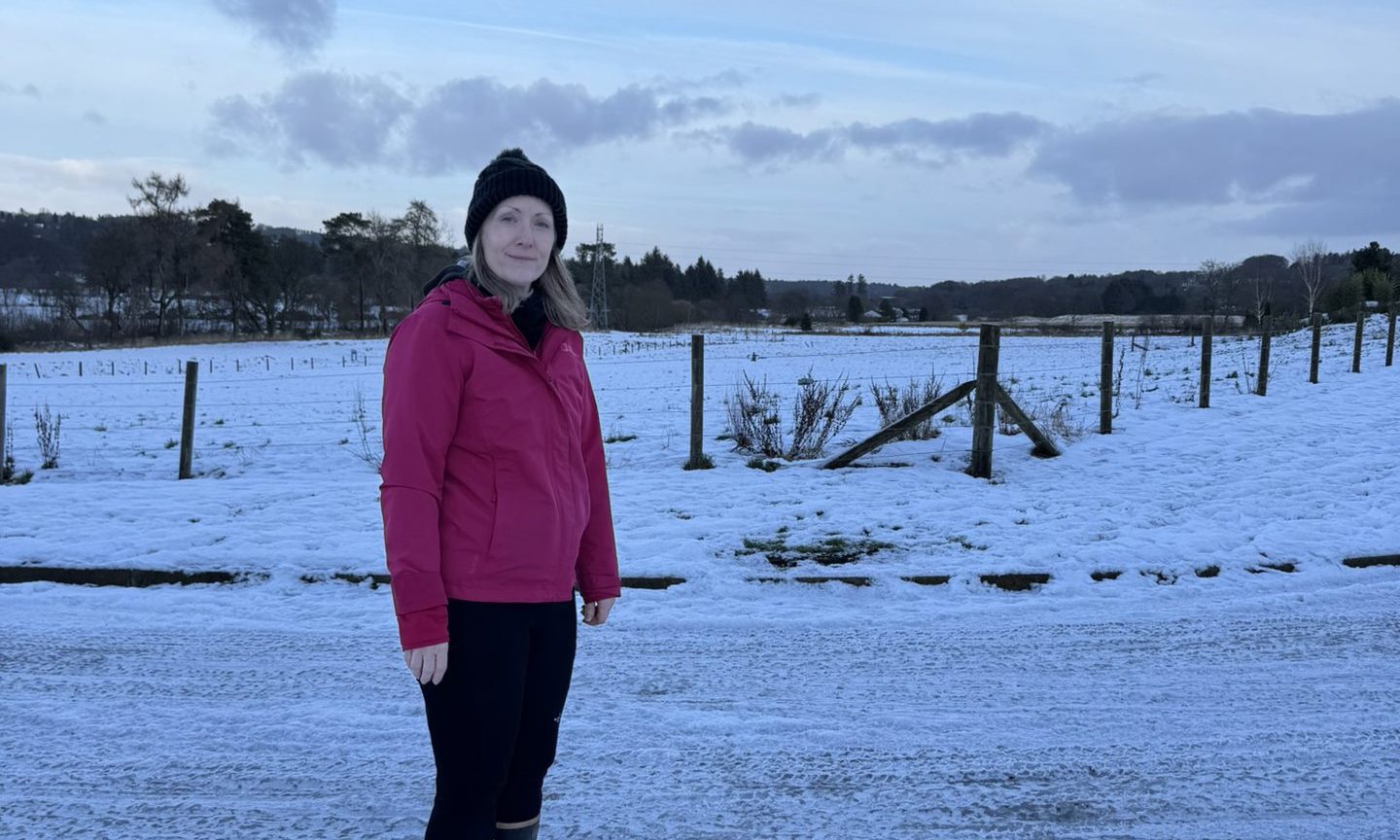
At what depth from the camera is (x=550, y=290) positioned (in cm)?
246

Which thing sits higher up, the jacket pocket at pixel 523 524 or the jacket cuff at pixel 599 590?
the jacket pocket at pixel 523 524

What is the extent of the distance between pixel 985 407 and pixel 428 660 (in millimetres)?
8011

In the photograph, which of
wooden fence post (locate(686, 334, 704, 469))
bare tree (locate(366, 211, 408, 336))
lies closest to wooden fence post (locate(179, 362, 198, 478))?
wooden fence post (locate(686, 334, 704, 469))

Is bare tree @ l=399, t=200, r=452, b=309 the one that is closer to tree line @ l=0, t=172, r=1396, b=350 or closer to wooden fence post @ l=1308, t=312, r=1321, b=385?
tree line @ l=0, t=172, r=1396, b=350

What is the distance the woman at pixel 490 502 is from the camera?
2.10 metres

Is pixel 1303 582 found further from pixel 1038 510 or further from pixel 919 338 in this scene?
pixel 919 338

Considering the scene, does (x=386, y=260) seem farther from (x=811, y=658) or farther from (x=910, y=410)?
(x=811, y=658)

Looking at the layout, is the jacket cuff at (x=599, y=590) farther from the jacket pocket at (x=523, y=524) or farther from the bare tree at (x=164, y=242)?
the bare tree at (x=164, y=242)

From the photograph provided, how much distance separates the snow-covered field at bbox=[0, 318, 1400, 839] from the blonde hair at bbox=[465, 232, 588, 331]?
188cm

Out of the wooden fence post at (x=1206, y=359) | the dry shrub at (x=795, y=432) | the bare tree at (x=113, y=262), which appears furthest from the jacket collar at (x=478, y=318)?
the bare tree at (x=113, y=262)

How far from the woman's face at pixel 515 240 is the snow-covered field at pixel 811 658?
6.61ft

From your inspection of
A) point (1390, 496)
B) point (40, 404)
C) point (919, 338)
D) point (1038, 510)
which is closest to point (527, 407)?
point (1038, 510)

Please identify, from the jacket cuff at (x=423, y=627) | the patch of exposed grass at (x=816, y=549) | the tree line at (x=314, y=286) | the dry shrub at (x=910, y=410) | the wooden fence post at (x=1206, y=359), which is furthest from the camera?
the tree line at (x=314, y=286)

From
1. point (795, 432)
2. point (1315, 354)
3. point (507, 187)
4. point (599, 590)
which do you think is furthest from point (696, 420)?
point (1315, 354)
